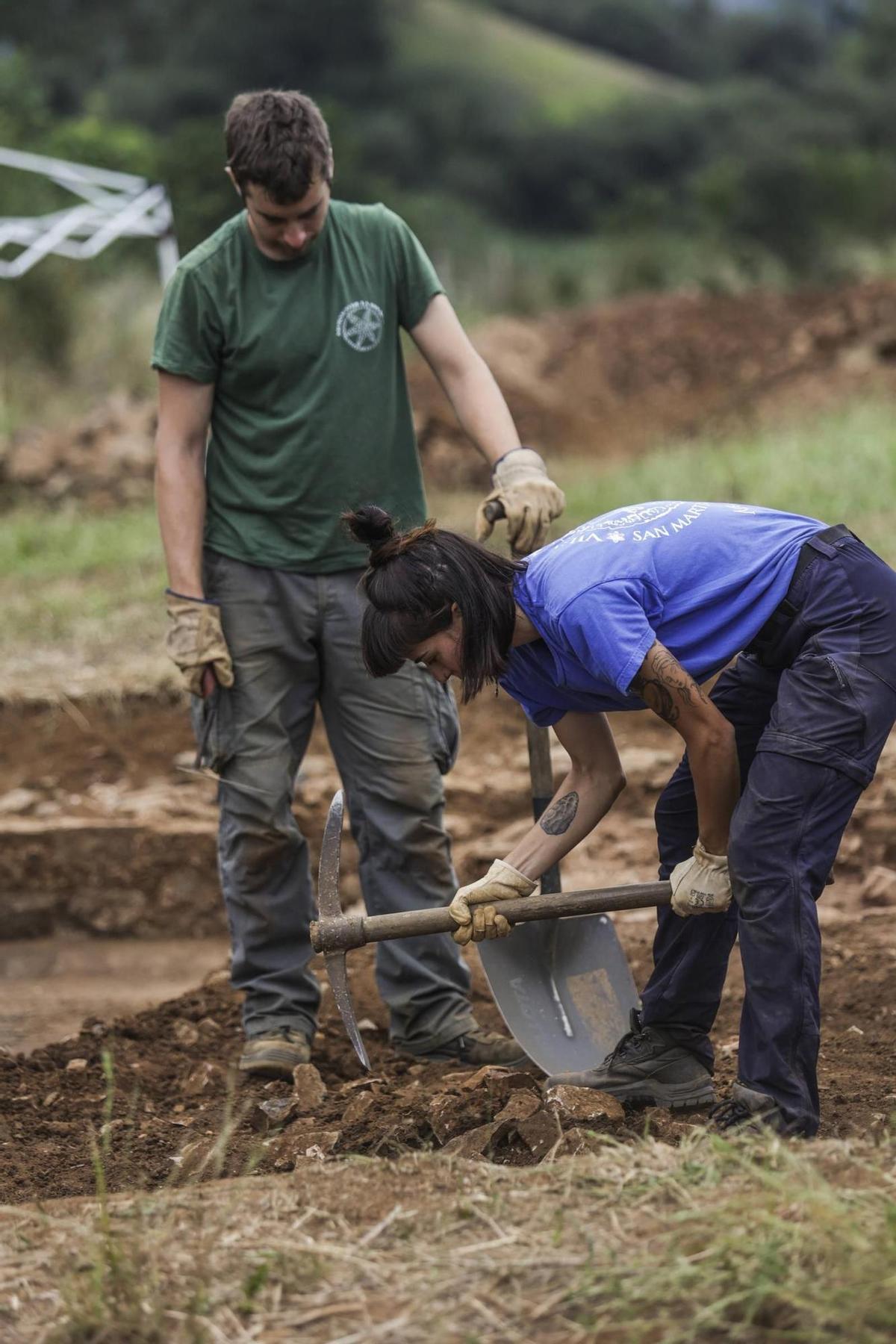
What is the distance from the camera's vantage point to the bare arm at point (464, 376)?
13.2ft

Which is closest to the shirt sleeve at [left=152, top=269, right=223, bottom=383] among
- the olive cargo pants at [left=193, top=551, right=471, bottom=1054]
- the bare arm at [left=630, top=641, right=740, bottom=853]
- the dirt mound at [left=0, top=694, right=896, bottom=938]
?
the olive cargo pants at [left=193, top=551, right=471, bottom=1054]

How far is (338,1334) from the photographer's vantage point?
7.23ft

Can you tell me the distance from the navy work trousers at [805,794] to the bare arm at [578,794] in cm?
45

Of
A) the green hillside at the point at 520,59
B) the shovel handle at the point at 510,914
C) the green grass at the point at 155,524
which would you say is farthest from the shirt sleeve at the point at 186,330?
the green hillside at the point at 520,59

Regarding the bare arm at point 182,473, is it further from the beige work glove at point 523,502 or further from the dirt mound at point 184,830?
the dirt mound at point 184,830

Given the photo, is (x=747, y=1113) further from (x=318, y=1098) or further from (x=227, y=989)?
(x=227, y=989)

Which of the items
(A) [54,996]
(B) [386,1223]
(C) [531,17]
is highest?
(C) [531,17]

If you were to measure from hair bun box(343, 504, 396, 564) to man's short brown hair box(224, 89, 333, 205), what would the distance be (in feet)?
3.31

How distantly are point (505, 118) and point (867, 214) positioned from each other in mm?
22275

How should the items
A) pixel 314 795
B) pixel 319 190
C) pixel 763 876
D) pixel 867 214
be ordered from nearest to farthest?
pixel 763 876 → pixel 319 190 → pixel 314 795 → pixel 867 214

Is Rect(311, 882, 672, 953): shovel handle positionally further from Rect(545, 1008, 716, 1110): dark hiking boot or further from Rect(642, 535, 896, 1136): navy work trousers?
Rect(545, 1008, 716, 1110): dark hiking boot

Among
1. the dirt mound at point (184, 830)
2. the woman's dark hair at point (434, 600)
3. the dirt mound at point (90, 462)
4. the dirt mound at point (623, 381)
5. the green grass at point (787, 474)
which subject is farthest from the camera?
the dirt mound at point (623, 381)

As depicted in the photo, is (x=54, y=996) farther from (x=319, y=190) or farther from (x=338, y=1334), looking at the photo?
(x=338, y=1334)

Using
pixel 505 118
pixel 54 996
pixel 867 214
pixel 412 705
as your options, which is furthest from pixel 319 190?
pixel 505 118
